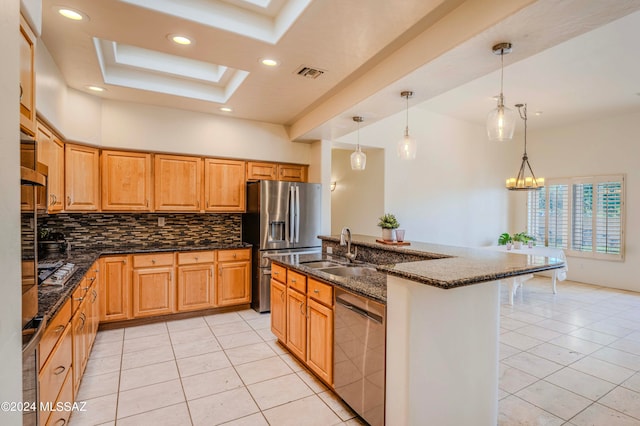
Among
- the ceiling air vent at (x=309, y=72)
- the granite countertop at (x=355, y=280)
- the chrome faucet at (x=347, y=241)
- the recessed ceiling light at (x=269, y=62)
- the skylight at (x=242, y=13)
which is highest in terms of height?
the skylight at (x=242, y=13)

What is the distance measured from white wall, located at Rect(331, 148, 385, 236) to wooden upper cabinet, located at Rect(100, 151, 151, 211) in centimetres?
338

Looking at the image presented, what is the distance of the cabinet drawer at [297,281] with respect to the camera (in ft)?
9.02

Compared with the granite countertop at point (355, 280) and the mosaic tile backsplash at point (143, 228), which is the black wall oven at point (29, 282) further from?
the mosaic tile backsplash at point (143, 228)

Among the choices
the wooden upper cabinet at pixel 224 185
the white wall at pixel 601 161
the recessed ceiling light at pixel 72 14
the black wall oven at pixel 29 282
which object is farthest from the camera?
the white wall at pixel 601 161

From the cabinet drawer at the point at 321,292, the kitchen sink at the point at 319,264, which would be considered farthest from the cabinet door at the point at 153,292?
the cabinet drawer at the point at 321,292

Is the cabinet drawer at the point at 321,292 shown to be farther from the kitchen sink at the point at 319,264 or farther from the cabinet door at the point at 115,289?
the cabinet door at the point at 115,289

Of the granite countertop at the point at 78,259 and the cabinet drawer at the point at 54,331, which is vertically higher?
the granite countertop at the point at 78,259

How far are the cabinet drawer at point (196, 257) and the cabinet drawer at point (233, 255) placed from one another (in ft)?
0.31

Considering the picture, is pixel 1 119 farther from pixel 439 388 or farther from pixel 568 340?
pixel 568 340

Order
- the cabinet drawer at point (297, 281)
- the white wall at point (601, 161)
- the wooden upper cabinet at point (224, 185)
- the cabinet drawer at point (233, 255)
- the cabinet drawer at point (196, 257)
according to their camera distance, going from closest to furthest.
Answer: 1. the cabinet drawer at point (297, 281)
2. the cabinet drawer at point (196, 257)
3. the cabinet drawer at point (233, 255)
4. the wooden upper cabinet at point (224, 185)
5. the white wall at point (601, 161)

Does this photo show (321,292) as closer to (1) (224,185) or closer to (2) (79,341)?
(2) (79,341)

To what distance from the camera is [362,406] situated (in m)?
2.07

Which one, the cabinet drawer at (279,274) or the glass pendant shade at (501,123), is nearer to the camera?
the glass pendant shade at (501,123)

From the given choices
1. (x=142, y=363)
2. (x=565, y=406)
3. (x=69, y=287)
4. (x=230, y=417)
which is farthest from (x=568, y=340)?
(x=69, y=287)
